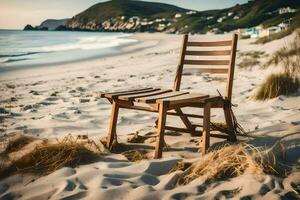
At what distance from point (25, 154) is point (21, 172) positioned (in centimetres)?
24

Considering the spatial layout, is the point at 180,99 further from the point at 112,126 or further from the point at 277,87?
the point at 277,87

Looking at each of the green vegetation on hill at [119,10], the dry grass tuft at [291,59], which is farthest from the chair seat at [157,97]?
the green vegetation on hill at [119,10]

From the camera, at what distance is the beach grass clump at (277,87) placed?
580 centimetres

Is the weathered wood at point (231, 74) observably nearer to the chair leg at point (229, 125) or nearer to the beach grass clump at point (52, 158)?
the chair leg at point (229, 125)

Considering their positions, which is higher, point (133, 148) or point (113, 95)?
point (113, 95)

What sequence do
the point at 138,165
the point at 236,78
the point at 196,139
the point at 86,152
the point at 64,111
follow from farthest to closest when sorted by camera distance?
the point at 236,78 → the point at 64,111 → the point at 196,139 → the point at 86,152 → the point at 138,165

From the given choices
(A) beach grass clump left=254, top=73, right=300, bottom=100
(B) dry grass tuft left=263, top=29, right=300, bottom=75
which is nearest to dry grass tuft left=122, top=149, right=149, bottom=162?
(A) beach grass clump left=254, top=73, right=300, bottom=100

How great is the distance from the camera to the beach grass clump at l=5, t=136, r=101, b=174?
3.25 metres

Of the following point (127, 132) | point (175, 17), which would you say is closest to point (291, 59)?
point (127, 132)

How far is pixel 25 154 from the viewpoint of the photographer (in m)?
3.39

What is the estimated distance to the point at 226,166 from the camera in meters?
3.03

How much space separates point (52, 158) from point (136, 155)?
779 millimetres

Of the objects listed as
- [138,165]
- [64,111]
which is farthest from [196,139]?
[64,111]

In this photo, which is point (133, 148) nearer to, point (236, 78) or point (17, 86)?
point (236, 78)
